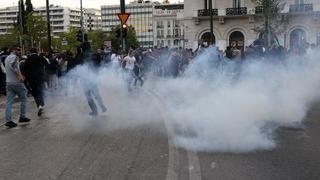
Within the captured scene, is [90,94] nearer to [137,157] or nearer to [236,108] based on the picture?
[236,108]

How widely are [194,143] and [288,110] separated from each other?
11.2 ft

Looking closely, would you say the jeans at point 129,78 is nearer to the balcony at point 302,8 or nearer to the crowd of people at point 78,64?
the crowd of people at point 78,64

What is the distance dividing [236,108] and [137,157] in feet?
9.47

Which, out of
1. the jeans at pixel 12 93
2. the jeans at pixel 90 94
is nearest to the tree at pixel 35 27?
the jeans at pixel 90 94

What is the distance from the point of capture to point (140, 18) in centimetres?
16450

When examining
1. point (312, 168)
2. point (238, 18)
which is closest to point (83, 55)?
point (312, 168)

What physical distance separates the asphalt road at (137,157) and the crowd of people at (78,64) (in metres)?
1.73

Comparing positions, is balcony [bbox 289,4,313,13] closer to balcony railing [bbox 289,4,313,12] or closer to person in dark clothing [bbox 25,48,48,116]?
balcony railing [bbox 289,4,313,12]

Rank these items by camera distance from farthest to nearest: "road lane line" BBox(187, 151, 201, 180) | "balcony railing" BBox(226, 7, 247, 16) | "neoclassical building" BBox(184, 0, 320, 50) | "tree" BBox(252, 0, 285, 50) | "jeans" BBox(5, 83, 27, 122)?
1. "balcony railing" BBox(226, 7, 247, 16)
2. "neoclassical building" BBox(184, 0, 320, 50)
3. "tree" BBox(252, 0, 285, 50)
4. "jeans" BBox(5, 83, 27, 122)
5. "road lane line" BBox(187, 151, 201, 180)

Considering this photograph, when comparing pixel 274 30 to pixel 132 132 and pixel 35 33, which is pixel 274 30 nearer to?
pixel 132 132

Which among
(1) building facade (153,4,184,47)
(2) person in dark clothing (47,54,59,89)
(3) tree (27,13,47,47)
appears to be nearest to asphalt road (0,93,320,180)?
(2) person in dark clothing (47,54,59,89)

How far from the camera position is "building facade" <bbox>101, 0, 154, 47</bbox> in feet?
511

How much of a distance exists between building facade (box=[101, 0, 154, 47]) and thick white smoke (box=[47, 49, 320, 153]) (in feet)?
451

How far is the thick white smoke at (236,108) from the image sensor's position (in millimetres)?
9812
